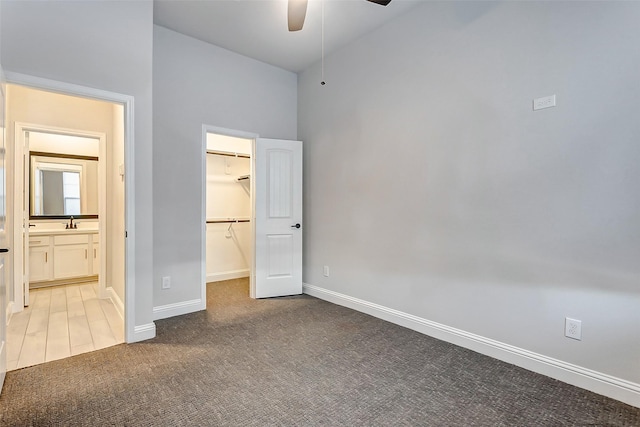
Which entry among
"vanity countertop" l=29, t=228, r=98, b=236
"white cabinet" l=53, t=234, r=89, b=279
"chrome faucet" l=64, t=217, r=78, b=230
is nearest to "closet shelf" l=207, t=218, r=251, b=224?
"vanity countertop" l=29, t=228, r=98, b=236

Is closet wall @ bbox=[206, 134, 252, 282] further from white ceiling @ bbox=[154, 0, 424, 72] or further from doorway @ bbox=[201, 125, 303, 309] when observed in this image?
white ceiling @ bbox=[154, 0, 424, 72]

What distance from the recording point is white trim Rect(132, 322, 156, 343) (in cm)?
263

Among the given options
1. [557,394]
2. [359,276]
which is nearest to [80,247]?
[359,276]

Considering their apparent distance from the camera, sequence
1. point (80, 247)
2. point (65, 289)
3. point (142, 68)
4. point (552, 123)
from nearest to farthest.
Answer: point (552, 123), point (142, 68), point (65, 289), point (80, 247)

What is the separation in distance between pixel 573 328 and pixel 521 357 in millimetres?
421

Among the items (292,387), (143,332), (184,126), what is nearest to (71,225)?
(184,126)

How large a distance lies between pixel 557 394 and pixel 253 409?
1.88m

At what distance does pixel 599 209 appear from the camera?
196 centimetres

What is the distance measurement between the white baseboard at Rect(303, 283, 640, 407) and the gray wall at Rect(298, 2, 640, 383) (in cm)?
6

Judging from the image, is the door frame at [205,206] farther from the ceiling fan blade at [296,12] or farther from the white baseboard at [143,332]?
the ceiling fan blade at [296,12]

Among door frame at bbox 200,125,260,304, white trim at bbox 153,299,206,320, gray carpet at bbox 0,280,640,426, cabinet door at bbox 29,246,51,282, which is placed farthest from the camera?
cabinet door at bbox 29,246,51,282

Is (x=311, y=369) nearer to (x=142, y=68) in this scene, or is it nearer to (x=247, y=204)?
(x=142, y=68)

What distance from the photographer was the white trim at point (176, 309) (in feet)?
10.5

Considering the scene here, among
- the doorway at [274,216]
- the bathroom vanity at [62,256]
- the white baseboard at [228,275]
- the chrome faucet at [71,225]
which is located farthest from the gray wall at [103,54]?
the chrome faucet at [71,225]
